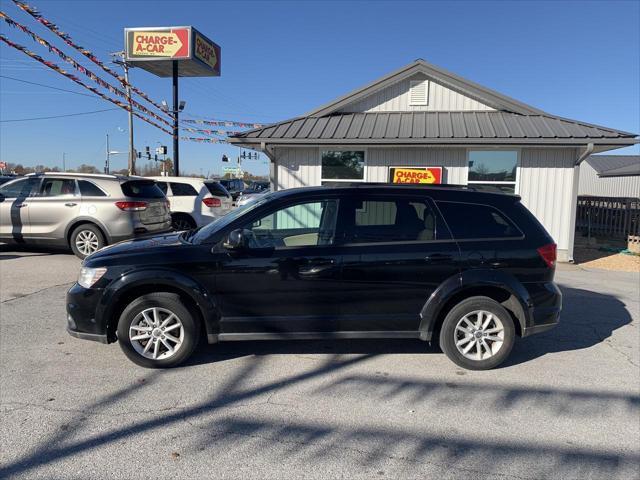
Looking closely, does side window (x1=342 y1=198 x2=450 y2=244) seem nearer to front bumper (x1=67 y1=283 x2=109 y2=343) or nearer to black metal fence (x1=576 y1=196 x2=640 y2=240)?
front bumper (x1=67 y1=283 x2=109 y2=343)

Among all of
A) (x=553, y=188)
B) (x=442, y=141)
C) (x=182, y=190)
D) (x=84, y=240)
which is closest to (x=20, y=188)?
(x=84, y=240)

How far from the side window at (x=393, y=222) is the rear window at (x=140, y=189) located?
6.22m

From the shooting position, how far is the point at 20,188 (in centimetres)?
940

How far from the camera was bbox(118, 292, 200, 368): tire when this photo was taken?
399 centimetres

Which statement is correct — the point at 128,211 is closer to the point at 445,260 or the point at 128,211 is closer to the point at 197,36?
the point at 445,260

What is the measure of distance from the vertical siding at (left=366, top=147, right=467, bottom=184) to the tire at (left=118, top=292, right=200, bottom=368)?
7.81 metres

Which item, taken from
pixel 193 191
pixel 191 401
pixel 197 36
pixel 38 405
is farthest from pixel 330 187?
pixel 197 36

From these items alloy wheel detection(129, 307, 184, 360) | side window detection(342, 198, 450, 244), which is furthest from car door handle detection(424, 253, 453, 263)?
alloy wheel detection(129, 307, 184, 360)

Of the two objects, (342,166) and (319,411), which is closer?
(319,411)

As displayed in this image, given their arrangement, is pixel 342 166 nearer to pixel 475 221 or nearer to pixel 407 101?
pixel 407 101

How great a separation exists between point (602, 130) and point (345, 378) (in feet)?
30.6

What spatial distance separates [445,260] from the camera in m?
4.11

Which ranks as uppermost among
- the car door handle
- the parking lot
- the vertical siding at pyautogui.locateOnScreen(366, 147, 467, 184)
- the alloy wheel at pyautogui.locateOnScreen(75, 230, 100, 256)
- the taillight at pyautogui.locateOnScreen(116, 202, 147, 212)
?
the vertical siding at pyautogui.locateOnScreen(366, 147, 467, 184)

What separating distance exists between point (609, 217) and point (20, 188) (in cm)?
1592
